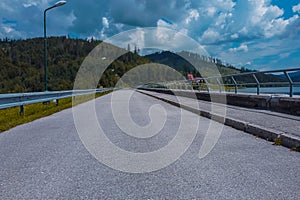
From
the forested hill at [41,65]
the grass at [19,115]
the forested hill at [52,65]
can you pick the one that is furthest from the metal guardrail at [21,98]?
the forested hill at [41,65]

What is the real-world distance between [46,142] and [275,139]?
4.56 meters

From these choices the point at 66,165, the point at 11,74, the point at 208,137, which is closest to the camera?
the point at 66,165

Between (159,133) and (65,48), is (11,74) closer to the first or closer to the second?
(65,48)

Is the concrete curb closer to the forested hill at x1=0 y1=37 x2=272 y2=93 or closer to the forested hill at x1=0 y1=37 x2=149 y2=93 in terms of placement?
the forested hill at x1=0 y1=37 x2=272 y2=93

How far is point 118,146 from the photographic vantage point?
566 cm

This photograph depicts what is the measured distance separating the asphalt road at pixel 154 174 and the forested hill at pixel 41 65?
56000 mm

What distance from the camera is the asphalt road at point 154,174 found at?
325 cm

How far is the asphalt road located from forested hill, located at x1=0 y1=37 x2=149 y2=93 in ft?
184

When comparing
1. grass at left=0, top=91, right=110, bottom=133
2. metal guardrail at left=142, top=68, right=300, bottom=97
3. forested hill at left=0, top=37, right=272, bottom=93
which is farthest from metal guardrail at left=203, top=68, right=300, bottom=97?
forested hill at left=0, top=37, right=272, bottom=93

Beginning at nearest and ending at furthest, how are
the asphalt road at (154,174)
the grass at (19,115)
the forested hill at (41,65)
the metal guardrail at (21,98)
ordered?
the asphalt road at (154,174), the grass at (19,115), the metal guardrail at (21,98), the forested hill at (41,65)

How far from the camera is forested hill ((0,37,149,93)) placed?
251 ft

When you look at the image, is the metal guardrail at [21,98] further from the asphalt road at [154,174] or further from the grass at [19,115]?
the asphalt road at [154,174]

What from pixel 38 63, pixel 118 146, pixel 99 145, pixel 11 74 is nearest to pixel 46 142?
pixel 99 145

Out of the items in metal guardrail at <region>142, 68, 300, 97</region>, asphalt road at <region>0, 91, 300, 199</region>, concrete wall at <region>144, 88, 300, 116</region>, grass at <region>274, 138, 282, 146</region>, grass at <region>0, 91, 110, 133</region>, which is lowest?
grass at <region>0, 91, 110, 133</region>
